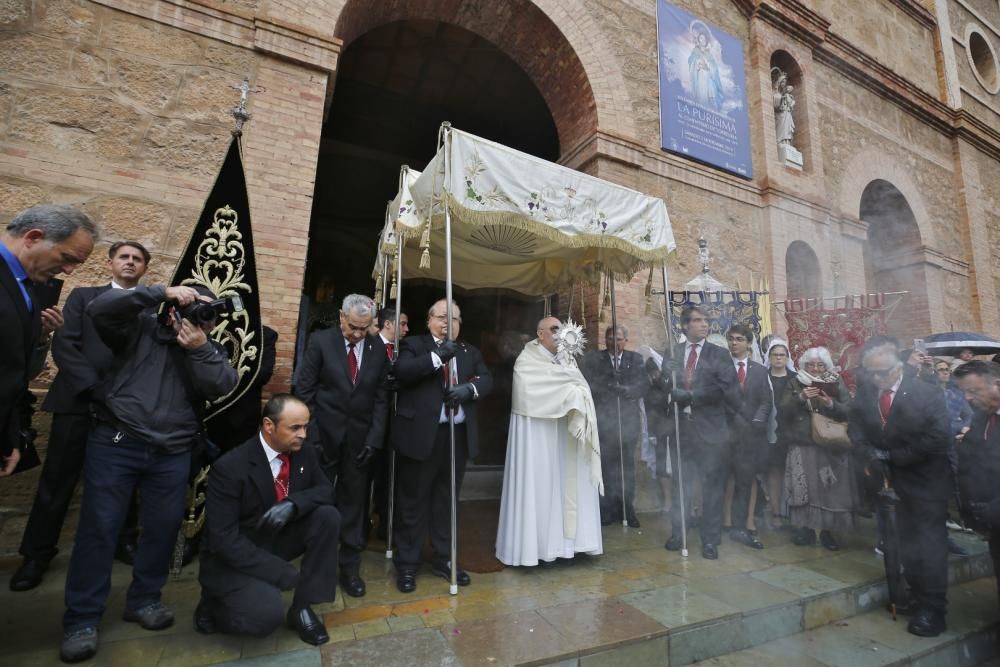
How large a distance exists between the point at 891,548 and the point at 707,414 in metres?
1.51

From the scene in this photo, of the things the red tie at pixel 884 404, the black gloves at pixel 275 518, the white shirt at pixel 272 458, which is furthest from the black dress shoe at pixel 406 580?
the red tie at pixel 884 404

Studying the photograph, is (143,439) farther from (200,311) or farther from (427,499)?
(427,499)

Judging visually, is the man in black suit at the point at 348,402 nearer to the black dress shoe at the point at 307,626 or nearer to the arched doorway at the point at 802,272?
the black dress shoe at the point at 307,626

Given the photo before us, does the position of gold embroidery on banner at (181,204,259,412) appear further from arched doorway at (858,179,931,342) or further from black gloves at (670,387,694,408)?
arched doorway at (858,179,931,342)

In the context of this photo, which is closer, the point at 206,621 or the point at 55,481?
the point at 206,621

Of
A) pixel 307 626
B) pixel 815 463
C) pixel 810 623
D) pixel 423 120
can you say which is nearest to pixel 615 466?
pixel 815 463

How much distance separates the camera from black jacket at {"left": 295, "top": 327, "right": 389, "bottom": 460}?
3.35 meters

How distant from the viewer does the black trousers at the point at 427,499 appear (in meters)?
3.32

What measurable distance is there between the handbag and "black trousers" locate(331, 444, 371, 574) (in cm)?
402

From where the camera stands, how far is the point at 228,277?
3539 millimetres

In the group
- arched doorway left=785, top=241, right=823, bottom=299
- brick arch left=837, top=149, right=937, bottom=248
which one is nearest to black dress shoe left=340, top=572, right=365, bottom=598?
arched doorway left=785, top=241, right=823, bottom=299

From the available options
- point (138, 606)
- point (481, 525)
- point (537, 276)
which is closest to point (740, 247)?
point (537, 276)

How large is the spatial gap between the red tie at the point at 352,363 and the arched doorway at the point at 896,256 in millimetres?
11445

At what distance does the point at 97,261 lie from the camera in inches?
160
